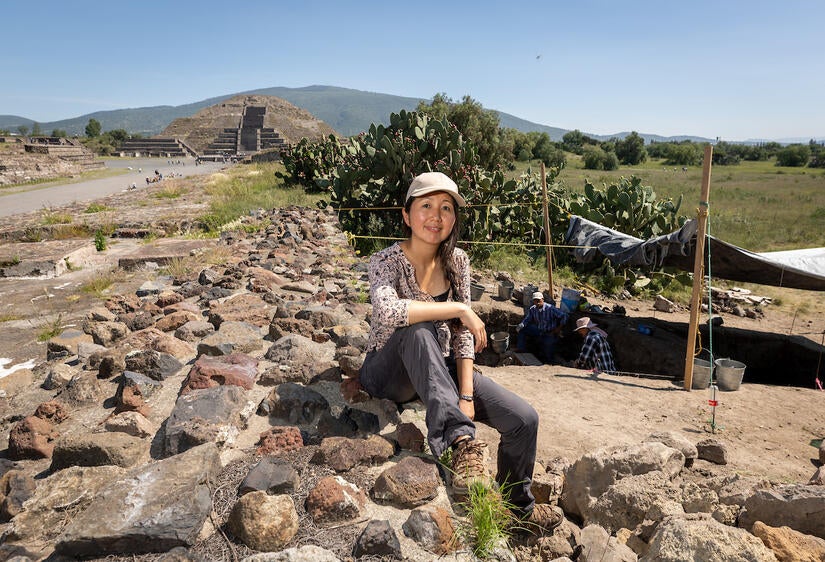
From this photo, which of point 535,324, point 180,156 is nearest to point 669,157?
point 180,156

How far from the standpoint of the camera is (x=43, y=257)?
7059 mm

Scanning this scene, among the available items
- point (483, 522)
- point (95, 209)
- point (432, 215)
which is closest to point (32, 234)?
point (95, 209)

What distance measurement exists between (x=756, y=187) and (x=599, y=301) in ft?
101

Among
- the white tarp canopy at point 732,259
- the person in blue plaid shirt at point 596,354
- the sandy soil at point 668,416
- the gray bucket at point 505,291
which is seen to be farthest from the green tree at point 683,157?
the sandy soil at point 668,416

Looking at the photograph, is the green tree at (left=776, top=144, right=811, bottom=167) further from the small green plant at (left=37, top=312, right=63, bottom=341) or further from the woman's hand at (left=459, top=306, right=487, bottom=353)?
the small green plant at (left=37, top=312, right=63, bottom=341)

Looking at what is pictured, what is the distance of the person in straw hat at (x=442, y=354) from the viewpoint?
2.06 metres

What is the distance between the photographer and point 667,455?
261cm

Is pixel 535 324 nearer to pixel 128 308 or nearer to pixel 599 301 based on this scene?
pixel 599 301

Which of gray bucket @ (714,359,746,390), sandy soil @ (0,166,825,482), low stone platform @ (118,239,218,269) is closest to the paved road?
low stone platform @ (118,239,218,269)

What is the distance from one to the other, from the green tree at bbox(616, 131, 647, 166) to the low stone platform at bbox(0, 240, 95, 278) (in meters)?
61.7

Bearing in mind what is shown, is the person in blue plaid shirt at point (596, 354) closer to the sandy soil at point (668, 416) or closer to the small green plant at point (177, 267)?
the sandy soil at point (668, 416)

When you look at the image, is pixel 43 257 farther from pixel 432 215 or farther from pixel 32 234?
pixel 432 215

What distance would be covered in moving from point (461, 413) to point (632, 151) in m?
66.6

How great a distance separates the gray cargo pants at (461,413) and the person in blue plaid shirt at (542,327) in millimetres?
4681
